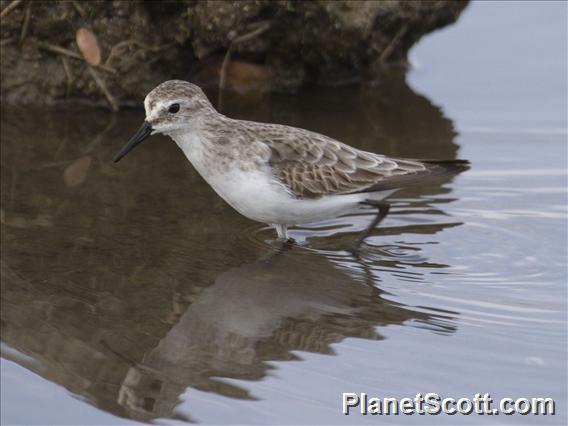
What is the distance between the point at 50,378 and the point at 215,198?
3004 mm

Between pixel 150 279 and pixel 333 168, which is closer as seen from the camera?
pixel 150 279

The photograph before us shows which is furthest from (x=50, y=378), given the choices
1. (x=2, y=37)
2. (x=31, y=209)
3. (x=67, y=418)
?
(x=2, y=37)

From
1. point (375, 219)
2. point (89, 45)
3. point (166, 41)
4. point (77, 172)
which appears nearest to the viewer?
point (375, 219)

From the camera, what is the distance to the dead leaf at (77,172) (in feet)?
29.8

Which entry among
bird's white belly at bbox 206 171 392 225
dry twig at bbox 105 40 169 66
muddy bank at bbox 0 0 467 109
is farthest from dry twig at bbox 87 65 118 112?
bird's white belly at bbox 206 171 392 225

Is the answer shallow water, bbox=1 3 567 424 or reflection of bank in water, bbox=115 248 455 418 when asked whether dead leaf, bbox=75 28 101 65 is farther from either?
reflection of bank in water, bbox=115 248 455 418

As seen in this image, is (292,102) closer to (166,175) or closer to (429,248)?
(166,175)

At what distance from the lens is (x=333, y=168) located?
7.84m

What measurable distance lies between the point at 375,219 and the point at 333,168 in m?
0.56

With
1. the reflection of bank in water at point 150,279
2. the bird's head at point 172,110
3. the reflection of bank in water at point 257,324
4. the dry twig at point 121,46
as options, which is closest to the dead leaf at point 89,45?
the dry twig at point 121,46

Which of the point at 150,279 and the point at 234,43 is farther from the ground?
the point at 234,43

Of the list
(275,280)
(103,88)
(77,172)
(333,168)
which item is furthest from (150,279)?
(103,88)

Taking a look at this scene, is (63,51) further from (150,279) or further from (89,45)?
(150,279)

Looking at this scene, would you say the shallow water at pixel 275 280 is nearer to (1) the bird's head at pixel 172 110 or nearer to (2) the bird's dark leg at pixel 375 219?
(2) the bird's dark leg at pixel 375 219
